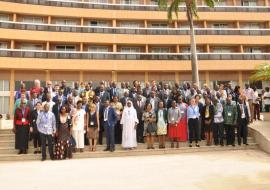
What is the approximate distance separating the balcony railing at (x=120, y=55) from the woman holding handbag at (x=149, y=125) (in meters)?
20.0

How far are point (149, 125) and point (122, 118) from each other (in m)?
1.12

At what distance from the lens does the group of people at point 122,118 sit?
13488mm

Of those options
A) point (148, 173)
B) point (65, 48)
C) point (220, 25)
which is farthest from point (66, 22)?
point (148, 173)

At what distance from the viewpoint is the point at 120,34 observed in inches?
1404

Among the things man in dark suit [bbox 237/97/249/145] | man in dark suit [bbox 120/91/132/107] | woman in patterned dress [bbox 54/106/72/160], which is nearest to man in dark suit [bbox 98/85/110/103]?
man in dark suit [bbox 120/91/132/107]

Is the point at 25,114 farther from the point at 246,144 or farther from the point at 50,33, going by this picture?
the point at 50,33

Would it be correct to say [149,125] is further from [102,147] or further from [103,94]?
[103,94]

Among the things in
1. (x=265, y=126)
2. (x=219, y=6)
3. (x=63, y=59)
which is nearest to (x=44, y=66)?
(x=63, y=59)

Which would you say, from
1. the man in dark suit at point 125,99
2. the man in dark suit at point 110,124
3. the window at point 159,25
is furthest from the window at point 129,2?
the man in dark suit at point 110,124

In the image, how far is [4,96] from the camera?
33094 millimetres

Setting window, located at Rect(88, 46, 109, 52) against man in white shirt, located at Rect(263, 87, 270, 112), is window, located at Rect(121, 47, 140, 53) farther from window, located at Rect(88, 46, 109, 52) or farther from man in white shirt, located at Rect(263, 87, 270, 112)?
man in white shirt, located at Rect(263, 87, 270, 112)

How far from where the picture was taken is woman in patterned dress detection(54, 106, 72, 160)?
43.0 feet

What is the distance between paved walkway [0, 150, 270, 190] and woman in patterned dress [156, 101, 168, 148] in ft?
3.99

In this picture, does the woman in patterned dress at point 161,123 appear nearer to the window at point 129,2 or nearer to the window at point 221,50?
the window at point 221,50
